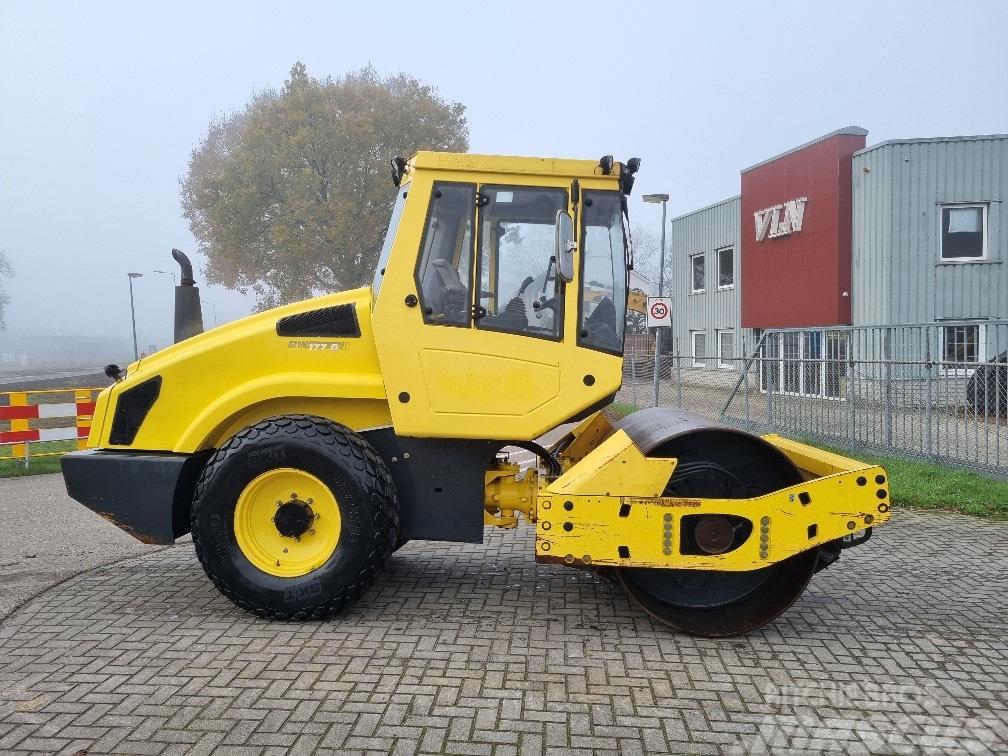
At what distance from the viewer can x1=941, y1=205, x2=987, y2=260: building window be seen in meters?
17.8

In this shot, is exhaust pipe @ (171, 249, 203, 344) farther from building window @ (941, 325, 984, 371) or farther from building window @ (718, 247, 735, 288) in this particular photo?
building window @ (718, 247, 735, 288)

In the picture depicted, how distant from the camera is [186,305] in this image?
5523 mm

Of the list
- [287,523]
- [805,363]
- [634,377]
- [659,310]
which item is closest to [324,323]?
[287,523]

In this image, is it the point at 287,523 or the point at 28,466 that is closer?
the point at 287,523

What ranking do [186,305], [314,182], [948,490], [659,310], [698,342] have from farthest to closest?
[314,182]
[698,342]
[659,310]
[948,490]
[186,305]

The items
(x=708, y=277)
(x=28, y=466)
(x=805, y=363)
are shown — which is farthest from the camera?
(x=708, y=277)

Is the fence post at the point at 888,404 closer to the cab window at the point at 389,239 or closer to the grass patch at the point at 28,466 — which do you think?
the cab window at the point at 389,239

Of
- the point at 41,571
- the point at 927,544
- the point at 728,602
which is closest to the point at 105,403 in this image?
the point at 41,571

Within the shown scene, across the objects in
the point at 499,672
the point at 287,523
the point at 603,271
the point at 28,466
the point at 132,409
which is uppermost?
the point at 603,271

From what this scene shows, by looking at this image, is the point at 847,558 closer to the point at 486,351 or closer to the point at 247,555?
the point at 486,351

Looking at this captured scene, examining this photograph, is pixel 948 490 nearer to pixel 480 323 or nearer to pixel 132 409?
pixel 480 323

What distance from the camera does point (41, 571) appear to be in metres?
6.17

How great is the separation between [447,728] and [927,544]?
4913mm

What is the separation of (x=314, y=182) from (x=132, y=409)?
30598 millimetres
